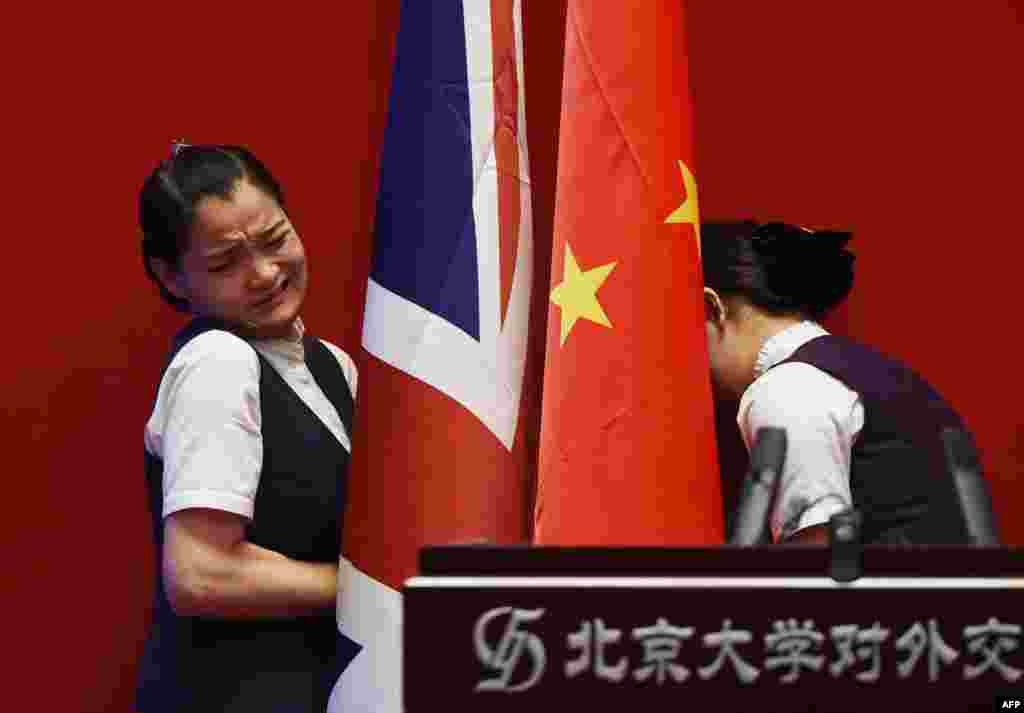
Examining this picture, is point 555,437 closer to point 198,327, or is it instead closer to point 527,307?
point 527,307

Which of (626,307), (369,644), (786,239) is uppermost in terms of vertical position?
(786,239)

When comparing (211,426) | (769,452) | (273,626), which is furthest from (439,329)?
(769,452)

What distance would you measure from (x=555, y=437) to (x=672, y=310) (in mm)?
190

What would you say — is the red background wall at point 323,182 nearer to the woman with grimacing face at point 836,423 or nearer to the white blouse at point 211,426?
the woman with grimacing face at point 836,423

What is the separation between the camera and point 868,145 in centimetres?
224

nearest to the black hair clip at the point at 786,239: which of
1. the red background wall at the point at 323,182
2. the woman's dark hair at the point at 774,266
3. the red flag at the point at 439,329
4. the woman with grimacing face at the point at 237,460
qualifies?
the woman's dark hair at the point at 774,266

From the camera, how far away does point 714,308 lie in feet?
6.56

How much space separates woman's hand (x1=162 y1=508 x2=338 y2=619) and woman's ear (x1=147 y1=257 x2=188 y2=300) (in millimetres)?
307

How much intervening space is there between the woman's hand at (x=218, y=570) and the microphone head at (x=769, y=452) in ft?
3.03

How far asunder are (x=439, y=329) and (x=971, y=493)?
96 centimetres

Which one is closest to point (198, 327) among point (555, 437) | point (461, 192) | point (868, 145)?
point (461, 192)

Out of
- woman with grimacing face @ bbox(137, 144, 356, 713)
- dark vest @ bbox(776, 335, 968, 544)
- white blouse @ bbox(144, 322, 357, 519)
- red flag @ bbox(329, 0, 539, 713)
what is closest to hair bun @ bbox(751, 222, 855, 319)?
dark vest @ bbox(776, 335, 968, 544)

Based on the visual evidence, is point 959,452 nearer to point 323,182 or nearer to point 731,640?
point 731,640

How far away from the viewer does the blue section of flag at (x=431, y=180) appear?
69.2 inches
